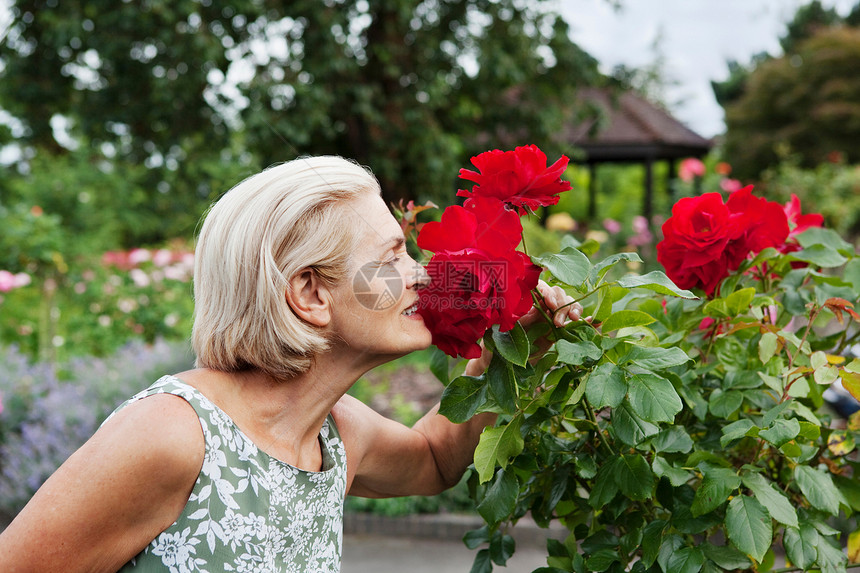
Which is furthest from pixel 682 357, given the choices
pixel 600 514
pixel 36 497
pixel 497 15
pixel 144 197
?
pixel 144 197

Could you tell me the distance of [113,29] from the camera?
297 inches

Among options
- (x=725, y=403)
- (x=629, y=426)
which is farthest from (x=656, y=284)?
(x=725, y=403)

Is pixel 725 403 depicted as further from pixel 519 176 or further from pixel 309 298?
pixel 309 298

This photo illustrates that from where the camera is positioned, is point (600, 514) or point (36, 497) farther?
point (600, 514)

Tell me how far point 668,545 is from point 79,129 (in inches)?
373

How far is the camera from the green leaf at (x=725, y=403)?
1270 millimetres

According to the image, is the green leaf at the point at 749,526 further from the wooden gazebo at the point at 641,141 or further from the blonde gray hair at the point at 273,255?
the wooden gazebo at the point at 641,141

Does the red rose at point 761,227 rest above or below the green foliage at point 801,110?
below

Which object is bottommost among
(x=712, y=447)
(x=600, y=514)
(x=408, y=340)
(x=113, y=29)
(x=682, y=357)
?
(x=600, y=514)

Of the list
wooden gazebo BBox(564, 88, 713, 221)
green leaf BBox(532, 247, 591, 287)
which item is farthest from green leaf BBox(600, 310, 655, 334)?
wooden gazebo BBox(564, 88, 713, 221)

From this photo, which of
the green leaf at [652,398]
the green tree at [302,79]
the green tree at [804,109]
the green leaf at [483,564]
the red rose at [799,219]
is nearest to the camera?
the green leaf at [652,398]

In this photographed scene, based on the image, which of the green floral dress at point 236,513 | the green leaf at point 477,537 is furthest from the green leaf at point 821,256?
the green floral dress at point 236,513

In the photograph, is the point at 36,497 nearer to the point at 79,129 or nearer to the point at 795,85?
the point at 79,129

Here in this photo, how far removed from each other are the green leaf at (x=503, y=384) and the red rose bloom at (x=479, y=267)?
0.06 metres
